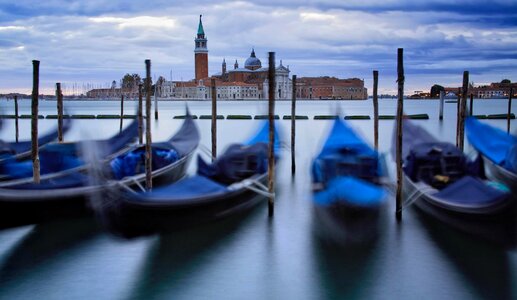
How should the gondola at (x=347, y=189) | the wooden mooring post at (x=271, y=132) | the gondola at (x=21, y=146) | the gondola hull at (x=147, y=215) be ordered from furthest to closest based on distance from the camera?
the gondola at (x=21, y=146), the wooden mooring post at (x=271, y=132), the gondola at (x=347, y=189), the gondola hull at (x=147, y=215)

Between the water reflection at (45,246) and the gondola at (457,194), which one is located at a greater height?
the gondola at (457,194)

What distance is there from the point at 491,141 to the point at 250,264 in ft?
13.7

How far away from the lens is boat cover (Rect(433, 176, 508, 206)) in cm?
475

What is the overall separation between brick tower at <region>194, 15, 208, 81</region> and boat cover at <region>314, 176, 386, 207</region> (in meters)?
68.4

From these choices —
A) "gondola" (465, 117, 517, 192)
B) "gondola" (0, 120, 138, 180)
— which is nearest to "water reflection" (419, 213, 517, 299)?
"gondola" (465, 117, 517, 192)

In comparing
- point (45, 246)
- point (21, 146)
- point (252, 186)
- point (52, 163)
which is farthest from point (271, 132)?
point (21, 146)

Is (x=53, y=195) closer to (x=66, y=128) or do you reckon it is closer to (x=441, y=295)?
(x=441, y=295)

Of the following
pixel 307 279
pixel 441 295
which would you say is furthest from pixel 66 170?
pixel 441 295

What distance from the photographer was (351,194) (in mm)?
4863

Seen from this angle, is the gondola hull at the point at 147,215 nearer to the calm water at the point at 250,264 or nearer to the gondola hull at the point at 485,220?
Result: the calm water at the point at 250,264

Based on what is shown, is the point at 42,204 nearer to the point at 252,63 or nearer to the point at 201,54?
the point at 201,54

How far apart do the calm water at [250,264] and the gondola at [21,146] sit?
272cm

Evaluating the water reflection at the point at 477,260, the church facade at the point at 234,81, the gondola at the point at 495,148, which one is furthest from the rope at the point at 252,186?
the church facade at the point at 234,81

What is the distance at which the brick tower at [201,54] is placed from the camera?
72000 millimetres
